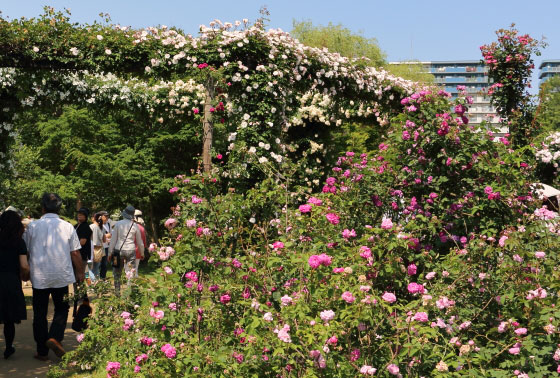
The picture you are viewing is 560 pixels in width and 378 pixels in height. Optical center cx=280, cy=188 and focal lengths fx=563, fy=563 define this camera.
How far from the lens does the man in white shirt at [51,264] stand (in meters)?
5.86

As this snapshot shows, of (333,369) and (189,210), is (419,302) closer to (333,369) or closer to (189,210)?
(333,369)

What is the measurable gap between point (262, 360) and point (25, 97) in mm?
7895

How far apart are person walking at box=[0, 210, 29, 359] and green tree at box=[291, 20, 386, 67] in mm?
23984

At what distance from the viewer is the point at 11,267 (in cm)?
613

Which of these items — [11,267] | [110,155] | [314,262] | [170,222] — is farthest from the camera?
[110,155]

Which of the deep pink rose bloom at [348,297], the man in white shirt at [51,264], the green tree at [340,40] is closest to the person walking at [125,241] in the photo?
the man in white shirt at [51,264]

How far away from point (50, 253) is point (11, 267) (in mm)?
623

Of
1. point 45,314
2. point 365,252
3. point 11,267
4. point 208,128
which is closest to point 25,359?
point 45,314

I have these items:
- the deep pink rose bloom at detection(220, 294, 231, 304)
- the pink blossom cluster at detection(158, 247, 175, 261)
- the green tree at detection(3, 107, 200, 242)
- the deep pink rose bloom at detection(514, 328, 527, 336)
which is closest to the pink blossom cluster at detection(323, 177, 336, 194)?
the pink blossom cluster at detection(158, 247, 175, 261)

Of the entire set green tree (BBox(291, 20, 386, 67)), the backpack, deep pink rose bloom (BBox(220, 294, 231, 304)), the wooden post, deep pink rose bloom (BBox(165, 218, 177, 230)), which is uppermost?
green tree (BBox(291, 20, 386, 67))

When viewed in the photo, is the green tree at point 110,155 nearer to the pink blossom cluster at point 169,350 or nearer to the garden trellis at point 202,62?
the garden trellis at point 202,62

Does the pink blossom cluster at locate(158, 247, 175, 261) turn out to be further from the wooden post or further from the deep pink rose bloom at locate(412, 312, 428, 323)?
the wooden post

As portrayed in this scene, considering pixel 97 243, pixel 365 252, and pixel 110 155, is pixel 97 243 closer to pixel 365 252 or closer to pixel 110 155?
pixel 365 252

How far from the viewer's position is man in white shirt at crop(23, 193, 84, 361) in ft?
19.2
